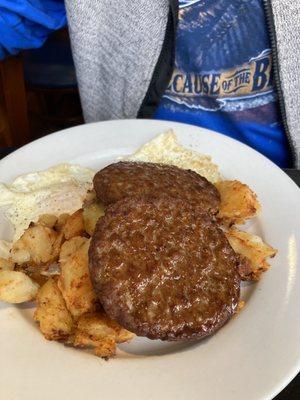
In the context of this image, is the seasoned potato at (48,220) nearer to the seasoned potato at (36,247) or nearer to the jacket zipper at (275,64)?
the seasoned potato at (36,247)

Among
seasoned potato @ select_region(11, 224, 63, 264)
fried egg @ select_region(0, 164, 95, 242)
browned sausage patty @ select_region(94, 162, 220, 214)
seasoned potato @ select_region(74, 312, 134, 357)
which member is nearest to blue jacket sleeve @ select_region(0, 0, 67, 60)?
fried egg @ select_region(0, 164, 95, 242)

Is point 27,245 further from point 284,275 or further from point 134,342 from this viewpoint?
point 284,275

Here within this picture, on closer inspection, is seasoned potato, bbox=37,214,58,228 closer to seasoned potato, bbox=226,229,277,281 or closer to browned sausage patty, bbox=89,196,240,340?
browned sausage patty, bbox=89,196,240,340

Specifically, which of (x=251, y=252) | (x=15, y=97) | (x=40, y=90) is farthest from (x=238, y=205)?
(x=40, y=90)

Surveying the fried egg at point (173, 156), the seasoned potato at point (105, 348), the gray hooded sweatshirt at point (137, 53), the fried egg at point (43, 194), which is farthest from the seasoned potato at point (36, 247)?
the gray hooded sweatshirt at point (137, 53)

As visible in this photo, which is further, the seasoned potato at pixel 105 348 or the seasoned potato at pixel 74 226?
the seasoned potato at pixel 74 226

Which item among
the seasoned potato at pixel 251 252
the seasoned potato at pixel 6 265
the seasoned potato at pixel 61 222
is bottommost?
the seasoned potato at pixel 251 252
